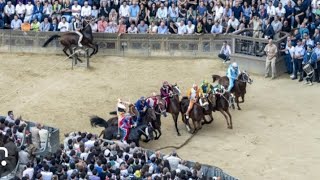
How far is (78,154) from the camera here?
22.1 meters

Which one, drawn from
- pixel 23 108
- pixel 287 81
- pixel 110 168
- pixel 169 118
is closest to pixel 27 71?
pixel 23 108

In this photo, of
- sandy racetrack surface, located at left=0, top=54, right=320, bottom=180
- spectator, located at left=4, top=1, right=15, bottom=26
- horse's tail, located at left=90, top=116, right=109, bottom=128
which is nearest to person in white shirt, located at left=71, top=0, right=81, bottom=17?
sandy racetrack surface, located at left=0, top=54, right=320, bottom=180

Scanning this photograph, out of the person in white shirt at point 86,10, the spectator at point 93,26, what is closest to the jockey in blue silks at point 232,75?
the spectator at point 93,26

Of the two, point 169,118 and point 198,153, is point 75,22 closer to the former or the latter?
point 169,118

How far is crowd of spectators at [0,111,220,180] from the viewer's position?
20.6 m

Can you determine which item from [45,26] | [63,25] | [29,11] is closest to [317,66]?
[63,25]

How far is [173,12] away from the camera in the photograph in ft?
118

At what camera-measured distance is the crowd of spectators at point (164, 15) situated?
3488 centimetres

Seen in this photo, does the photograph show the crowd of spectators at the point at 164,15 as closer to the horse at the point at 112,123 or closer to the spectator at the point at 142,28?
the spectator at the point at 142,28

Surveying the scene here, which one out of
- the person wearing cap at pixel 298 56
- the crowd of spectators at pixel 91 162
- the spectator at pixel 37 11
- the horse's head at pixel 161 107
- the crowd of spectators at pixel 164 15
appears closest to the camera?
the crowd of spectators at pixel 91 162

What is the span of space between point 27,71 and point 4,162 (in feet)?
40.9

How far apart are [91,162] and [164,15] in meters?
15.8

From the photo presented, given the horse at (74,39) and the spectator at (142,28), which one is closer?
the horse at (74,39)

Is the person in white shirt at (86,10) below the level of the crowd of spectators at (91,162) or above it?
above
